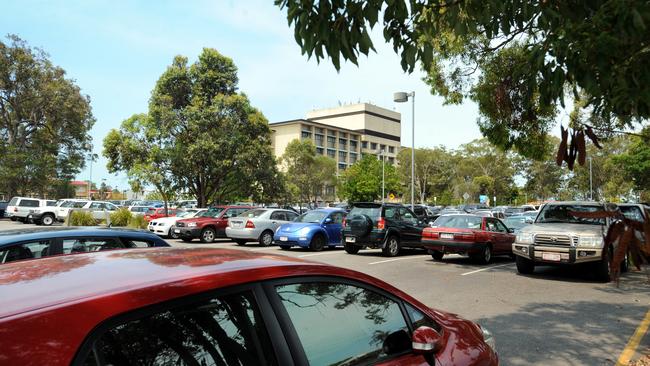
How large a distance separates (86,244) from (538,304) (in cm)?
709

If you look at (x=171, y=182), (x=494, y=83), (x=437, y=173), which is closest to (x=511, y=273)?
(x=494, y=83)

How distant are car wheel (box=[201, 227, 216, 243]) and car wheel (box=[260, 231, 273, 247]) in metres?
2.53

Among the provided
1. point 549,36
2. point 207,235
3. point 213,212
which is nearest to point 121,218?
point 213,212

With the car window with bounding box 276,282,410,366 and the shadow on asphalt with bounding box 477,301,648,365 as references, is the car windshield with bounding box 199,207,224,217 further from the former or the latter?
the car window with bounding box 276,282,410,366

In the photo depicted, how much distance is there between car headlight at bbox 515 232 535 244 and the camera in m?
10.6

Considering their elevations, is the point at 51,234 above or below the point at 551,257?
above

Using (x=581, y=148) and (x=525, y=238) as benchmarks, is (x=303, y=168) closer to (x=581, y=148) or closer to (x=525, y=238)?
(x=525, y=238)

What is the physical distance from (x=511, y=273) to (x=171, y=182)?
22.5 meters

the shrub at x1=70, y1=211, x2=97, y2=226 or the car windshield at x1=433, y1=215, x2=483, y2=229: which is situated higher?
the car windshield at x1=433, y1=215, x2=483, y2=229

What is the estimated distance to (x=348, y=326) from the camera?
2.36 m

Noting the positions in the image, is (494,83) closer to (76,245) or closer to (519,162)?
(76,245)

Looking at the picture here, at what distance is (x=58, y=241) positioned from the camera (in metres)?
4.83

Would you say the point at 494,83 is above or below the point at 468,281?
above

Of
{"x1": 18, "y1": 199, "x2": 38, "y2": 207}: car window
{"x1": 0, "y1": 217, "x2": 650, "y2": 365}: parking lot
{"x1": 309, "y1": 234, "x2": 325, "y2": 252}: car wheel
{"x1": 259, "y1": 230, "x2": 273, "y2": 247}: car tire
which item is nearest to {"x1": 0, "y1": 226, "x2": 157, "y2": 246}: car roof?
{"x1": 0, "y1": 217, "x2": 650, "y2": 365}: parking lot
